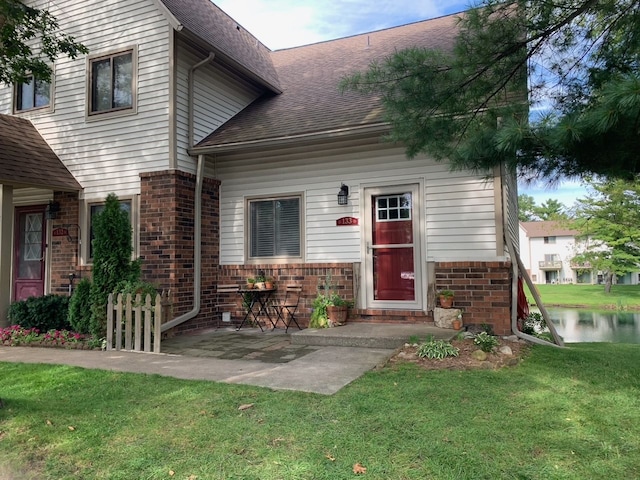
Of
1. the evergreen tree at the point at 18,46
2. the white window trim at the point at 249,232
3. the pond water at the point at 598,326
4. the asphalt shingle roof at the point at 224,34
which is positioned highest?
the asphalt shingle roof at the point at 224,34

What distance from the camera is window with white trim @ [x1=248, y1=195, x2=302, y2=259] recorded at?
26.6 ft

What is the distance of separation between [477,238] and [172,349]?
15.5 ft

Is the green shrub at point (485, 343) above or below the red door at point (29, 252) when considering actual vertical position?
below

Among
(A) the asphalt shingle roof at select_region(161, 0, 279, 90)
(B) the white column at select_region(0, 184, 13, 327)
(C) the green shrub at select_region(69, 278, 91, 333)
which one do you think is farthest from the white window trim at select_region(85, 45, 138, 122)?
(C) the green shrub at select_region(69, 278, 91, 333)

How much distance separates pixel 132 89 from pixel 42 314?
4.26 m

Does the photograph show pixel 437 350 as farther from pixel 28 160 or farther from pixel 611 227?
pixel 611 227

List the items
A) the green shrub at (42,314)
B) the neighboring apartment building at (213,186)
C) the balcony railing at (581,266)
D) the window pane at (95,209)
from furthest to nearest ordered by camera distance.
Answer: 1. the balcony railing at (581,266)
2. the window pane at (95,209)
3. the green shrub at (42,314)
4. the neighboring apartment building at (213,186)

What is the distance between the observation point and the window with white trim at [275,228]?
8.09 metres

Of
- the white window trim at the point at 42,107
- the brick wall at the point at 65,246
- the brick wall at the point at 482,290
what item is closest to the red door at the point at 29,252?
the brick wall at the point at 65,246

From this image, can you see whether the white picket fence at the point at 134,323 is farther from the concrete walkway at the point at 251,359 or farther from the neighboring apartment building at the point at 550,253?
the neighboring apartment building at the point at 550,253

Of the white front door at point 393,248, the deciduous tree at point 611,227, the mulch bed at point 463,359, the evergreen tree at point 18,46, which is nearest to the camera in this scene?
the mulch bed at point 463,359

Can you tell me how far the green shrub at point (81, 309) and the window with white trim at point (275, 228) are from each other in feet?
9.20

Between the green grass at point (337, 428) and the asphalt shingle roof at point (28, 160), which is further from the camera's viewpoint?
the asphalt shingle roof at point (28, 160)

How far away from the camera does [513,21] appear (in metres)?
4.15
